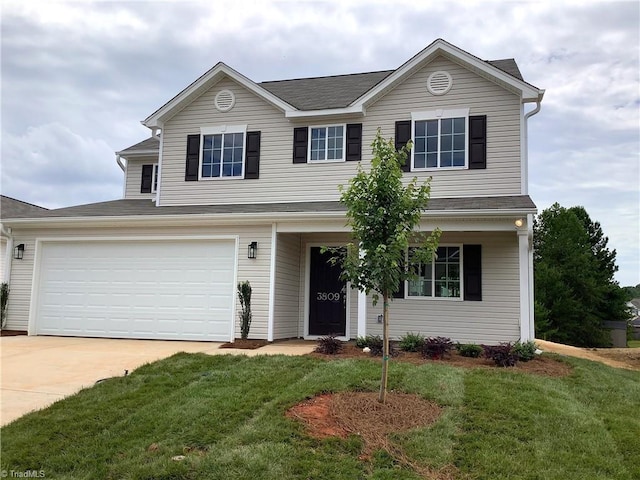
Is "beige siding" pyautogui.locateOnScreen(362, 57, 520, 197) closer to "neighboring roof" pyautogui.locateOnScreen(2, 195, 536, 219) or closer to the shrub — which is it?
"neighboring roof" pyautogui.locateOnScreen(2, 195, 536, 219)

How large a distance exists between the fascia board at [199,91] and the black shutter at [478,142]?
473cm

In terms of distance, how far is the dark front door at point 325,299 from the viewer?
12.1m

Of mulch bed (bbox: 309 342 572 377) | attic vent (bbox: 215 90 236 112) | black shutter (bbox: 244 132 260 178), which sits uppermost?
attic vent (bbox: 215 90 236 112)

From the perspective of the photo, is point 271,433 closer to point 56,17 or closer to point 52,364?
point 52,364

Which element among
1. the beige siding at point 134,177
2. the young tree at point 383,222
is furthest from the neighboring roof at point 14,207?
the young tree at point 383,222

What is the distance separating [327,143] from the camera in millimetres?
12383

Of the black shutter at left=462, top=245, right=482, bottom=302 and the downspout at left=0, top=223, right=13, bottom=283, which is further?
the downspout at left=0, top=223, right=13, bottom=283

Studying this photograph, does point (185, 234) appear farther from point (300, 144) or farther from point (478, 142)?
point (478, 142)

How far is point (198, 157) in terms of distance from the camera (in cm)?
1307

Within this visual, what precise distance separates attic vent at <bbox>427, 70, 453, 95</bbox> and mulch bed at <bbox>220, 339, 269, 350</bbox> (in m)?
6.93

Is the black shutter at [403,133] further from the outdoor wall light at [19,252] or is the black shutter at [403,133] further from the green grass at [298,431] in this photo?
the outdoor wall light at [19,252]

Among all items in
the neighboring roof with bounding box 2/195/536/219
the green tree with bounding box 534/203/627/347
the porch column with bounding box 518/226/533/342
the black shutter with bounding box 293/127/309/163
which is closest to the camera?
the porch column with bounding box 518/226/533/342

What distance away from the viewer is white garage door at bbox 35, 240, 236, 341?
36.9ft

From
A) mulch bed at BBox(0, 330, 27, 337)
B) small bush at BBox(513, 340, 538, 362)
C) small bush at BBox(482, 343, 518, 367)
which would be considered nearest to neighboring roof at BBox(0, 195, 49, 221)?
mulch bed at BBox(0, 330, 27, 337)
